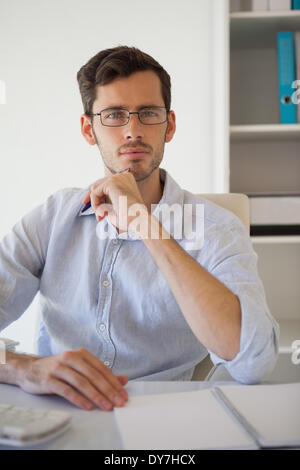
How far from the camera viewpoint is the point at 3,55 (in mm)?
2133

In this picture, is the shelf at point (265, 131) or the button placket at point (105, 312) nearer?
the button placket at point (105, 312)

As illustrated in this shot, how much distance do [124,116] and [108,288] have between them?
1.43 feet

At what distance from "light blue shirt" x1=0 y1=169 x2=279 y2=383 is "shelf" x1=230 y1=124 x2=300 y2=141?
Result: 730 millimetres

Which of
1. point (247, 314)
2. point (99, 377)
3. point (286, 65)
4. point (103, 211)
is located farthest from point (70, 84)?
point (99, 377)

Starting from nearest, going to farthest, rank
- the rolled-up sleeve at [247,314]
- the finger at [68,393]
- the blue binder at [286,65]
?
1. the finger at [68,393]
2. the rolled-up sleeve at [247,314]
3. the blue binder at [286,65]

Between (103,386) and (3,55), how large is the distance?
1.90 m

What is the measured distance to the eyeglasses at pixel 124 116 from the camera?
118 cm

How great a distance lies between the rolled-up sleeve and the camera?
788 millimetres

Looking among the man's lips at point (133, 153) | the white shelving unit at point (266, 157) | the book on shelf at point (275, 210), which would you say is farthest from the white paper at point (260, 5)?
the man's lips at point (133, 153)

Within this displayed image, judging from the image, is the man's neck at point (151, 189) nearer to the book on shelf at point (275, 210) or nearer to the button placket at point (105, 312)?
the button placket at point (105, 312)

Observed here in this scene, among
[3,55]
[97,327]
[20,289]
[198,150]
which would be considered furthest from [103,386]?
[3,55]


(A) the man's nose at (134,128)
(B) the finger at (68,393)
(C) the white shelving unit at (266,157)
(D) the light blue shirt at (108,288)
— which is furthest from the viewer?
(C) the white shelving unit at (266,157)

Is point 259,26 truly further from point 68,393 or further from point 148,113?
point 68,393

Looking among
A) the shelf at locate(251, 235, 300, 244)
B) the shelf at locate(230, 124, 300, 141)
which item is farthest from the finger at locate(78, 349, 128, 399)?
the shelf at locate(230, 124, 300, 141)
